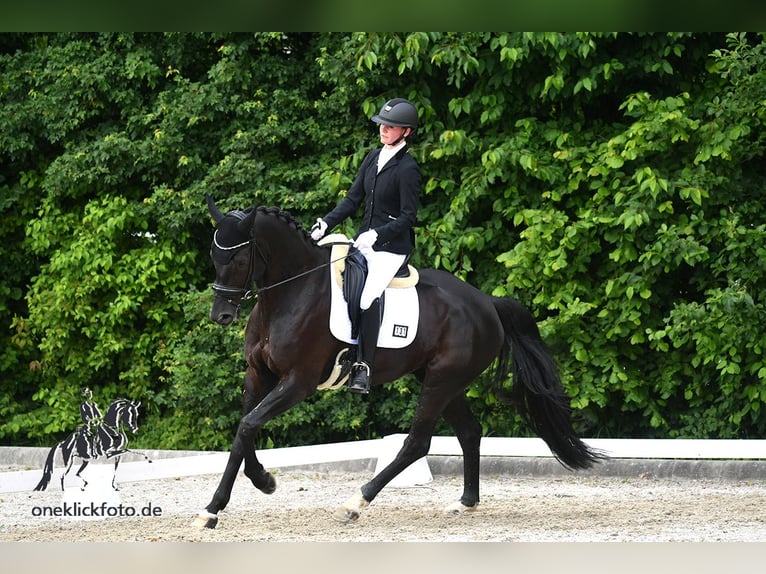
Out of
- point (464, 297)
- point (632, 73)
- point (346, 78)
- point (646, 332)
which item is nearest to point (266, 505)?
point (464, 297)

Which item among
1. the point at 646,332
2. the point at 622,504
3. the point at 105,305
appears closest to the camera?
the point at 622,504

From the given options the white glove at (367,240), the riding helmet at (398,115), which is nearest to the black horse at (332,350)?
the white glove at (367,240)

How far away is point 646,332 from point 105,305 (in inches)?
214

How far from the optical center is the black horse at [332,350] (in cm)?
627

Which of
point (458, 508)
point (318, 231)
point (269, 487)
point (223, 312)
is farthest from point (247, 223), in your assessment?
point (458, 508)

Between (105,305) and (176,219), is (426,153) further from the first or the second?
(105,305)

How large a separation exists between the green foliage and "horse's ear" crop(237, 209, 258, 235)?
3570 mm

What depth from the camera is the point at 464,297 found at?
23.4ft

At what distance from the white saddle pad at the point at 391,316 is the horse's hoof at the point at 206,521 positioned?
4.12 feet

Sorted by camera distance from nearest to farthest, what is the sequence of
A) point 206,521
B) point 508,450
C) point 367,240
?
point 206,521 < point 367,240 < point 508,450

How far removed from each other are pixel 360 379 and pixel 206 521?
1.21 meters

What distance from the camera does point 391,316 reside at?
267 inches

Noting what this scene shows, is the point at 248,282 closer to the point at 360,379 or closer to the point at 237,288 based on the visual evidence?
the point at 237,288

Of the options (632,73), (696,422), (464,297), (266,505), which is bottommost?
(266,505)
